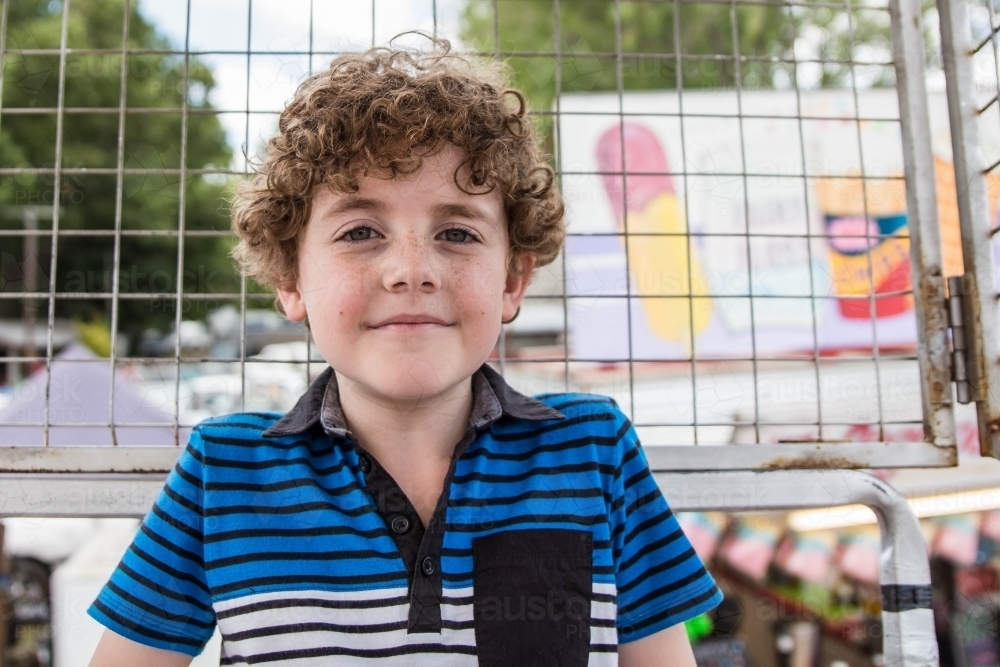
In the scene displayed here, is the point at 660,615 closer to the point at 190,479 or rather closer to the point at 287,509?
the point at 287,509

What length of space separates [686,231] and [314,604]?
842mm

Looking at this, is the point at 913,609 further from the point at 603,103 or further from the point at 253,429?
the point at 603,103

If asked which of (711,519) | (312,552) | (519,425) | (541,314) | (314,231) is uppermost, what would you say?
(541,314)

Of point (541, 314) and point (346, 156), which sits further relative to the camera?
point (541, 314)

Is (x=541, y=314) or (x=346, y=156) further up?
(x=541, y=314)

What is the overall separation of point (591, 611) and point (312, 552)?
0.39 metres

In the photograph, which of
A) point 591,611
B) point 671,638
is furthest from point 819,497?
point 591,611

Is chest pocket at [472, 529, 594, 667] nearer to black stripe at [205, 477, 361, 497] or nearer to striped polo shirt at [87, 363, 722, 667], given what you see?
striped polo shirt at [87, 363, 722, 667]

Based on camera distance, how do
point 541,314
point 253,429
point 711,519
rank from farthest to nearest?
point 541,314 < point 711,519 < point 253,429

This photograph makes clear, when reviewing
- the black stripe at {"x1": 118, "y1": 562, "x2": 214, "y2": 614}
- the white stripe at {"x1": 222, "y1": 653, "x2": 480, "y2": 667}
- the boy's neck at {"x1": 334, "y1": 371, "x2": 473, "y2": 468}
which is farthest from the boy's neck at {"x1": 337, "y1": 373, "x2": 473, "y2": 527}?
the black stripe at {"x1": 118, "y1": 562, "x2": 214, "y2": 614}

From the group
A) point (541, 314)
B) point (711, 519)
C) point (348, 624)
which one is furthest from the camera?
point (541, 314)

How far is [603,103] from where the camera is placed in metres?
5.94

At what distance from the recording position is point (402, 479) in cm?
108

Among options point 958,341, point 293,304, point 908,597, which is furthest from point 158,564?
point 958,341
